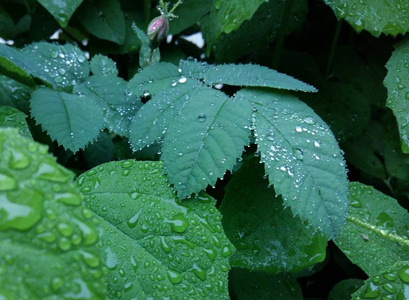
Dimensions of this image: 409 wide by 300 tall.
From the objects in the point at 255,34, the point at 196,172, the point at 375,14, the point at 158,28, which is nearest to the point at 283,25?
the point at 255,34

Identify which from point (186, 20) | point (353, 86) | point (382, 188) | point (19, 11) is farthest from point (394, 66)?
point (19, 11)

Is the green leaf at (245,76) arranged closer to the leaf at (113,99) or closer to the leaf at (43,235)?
the leaf at (113,99)

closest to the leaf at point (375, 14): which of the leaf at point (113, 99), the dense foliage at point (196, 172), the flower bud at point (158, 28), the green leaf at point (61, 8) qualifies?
the dense foliage at point (196, 172)

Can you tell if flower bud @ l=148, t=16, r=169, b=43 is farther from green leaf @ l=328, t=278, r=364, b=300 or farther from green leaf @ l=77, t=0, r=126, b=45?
green leaf @ l=328, t=278, r=364, b=300

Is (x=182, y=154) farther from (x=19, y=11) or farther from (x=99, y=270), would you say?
(x=19, y=11)

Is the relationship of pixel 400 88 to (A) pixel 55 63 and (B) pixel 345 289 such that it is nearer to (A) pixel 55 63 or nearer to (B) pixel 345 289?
(B) pixel 345 289

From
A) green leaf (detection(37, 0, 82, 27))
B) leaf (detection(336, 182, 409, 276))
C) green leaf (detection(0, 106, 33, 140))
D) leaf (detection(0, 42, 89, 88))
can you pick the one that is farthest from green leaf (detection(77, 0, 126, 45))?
leaf (detection(336, 182, 409, 276))
